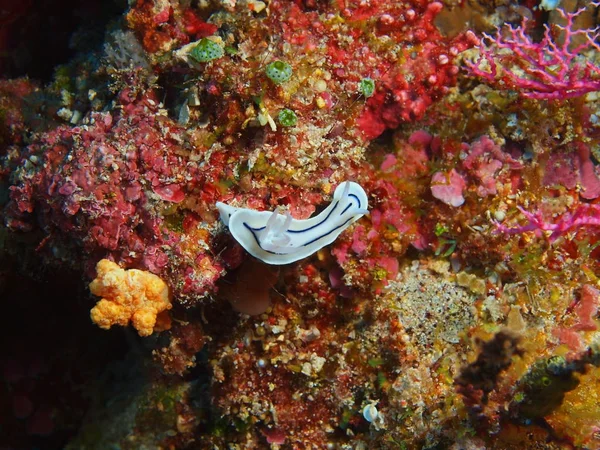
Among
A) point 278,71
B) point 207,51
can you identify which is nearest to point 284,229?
point 278,71

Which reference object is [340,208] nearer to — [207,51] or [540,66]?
[207,51]

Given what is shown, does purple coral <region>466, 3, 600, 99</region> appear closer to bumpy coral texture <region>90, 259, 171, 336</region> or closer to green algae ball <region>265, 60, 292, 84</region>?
green algae ball <region>265, 60, 292, 84</region>

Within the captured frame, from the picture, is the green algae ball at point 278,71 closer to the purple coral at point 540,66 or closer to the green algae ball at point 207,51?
the green algae ball at point 207,51

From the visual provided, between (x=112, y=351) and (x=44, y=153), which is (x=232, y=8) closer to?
(x=44, y=153)

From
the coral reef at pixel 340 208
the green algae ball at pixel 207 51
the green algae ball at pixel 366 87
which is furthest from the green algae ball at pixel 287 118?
the green algae ball at pixel 366 87

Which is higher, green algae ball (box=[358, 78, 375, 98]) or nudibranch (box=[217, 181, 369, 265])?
green algae ball (box=[358, 78, 375, 98])

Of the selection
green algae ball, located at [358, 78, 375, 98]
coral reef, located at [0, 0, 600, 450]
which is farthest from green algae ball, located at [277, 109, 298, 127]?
green algae ball, located at [358, 78, 375, 98]

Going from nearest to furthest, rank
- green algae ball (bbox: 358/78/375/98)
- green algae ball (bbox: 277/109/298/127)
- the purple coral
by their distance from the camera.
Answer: green algae ball (bbox: 277/109/298/127), the purple coral, green algae ball (bbox: 358/78/375/98)
